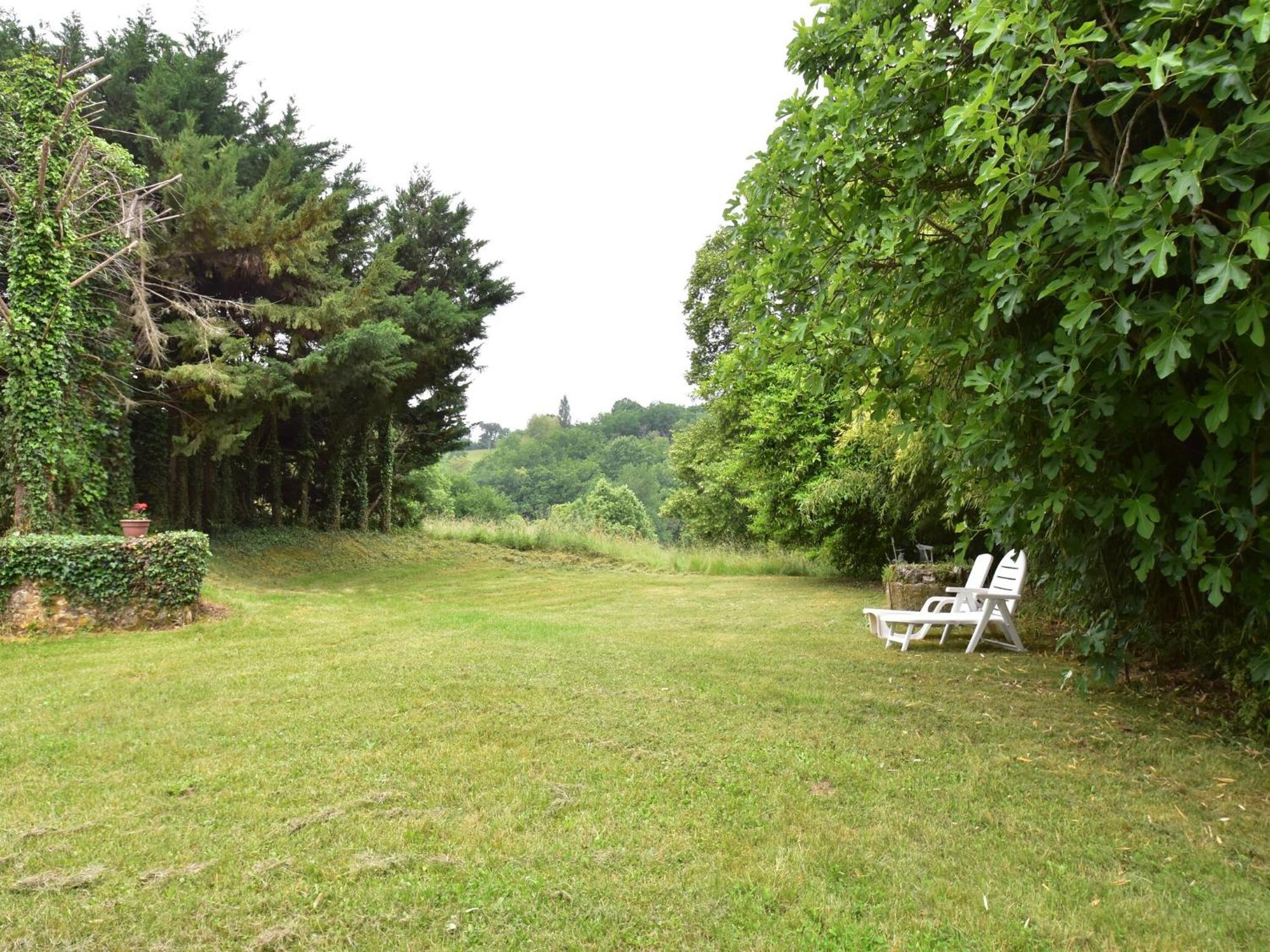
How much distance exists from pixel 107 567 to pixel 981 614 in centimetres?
946

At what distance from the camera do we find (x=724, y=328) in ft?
87.1

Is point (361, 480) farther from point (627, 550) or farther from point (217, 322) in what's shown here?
point (627, 550)

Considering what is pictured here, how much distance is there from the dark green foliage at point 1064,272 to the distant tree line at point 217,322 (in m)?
9.82

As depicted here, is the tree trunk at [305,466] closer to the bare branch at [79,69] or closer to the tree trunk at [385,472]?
the tree trunk at [385,472]

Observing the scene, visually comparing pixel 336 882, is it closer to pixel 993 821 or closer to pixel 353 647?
pixel 993 821

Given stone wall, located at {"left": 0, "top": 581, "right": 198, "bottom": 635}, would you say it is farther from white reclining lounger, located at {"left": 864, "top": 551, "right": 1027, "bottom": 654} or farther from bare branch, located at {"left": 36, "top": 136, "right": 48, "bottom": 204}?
white reclining lounger, located at {"left": 864, "top": 551, "right": 1027, "bottom": 654}

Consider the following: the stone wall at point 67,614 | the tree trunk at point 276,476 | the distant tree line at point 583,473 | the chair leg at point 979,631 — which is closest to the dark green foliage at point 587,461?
the distant tree line at point 583,473

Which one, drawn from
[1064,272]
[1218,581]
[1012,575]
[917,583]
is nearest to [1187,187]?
[1064,272]

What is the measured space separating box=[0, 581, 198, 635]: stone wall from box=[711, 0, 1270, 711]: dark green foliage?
7412 mm

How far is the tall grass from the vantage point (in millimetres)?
17016

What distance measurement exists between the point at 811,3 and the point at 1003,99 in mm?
2264

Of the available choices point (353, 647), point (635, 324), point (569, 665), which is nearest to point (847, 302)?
point (569, 665)

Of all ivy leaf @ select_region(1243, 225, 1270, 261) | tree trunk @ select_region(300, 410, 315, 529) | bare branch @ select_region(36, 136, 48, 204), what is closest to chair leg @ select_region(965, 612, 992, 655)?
ivy leaf @ select_region(1243, 225, 1270, 261)

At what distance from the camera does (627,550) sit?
762 inches
